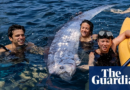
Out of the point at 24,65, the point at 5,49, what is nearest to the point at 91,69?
the point at 24,65

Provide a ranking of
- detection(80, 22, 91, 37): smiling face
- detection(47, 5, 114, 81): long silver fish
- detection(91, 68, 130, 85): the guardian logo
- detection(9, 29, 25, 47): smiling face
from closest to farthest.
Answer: detection(91, 68, 130, 85): the guardian logo → detection(47, 5, 114, 81): long silver fish → detection(9, 29, 25, 47): smiling face → detection(80, 22, 91, 37): smiling face

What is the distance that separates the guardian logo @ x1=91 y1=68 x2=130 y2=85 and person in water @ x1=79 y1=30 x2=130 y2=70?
15.4 inches

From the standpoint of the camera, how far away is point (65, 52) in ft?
15.4

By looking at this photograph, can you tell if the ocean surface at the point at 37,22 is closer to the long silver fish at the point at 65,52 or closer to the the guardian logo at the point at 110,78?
the long silver fish at the point at 65,52

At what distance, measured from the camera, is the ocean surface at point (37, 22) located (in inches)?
148

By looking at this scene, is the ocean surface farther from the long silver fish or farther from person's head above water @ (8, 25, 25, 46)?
person's head above water @ (8, 25, 25, 46)

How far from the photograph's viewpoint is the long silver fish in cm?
389

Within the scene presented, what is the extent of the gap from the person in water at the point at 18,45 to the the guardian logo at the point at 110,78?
1943mm

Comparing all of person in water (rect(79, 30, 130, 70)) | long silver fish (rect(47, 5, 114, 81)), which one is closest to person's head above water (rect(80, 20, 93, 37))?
long silver fish (rect(47, 5, 114, 81))

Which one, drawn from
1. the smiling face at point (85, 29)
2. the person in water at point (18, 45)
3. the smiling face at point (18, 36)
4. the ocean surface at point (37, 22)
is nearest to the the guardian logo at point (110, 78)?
the ocean surface at point (37, 22)

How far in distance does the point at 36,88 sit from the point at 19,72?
0.79m

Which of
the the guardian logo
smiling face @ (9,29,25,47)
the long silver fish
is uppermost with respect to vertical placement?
smiling face @ (9,29,25,47)

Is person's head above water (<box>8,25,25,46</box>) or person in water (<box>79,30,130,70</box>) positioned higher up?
person's head above water (<box>8,25,25,46</box>)

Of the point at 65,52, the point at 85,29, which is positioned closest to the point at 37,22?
the point at 85,29
